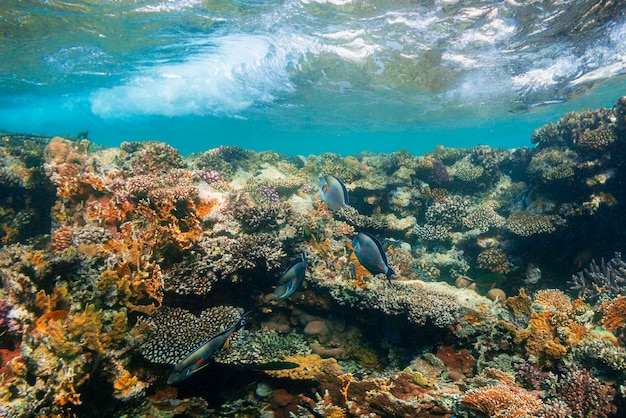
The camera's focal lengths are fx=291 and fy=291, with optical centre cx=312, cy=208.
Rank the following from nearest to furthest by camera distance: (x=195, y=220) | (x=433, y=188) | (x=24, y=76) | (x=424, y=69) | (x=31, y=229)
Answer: (x=195, y=220) < (x=31, y=229) < (x=433, y=188) < (x=424, y=69) < (x=24, y=76)

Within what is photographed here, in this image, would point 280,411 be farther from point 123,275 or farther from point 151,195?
point 151,195

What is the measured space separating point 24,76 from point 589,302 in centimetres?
3941

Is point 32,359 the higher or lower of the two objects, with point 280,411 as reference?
higher

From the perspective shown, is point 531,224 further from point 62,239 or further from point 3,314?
point 62,239

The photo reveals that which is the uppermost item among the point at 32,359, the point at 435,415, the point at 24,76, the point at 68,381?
the point at 24,76

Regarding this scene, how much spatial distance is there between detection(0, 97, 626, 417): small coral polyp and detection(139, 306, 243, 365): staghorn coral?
0.03m

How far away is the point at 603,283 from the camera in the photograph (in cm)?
671

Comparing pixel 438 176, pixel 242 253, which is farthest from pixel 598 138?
pixel 242 253

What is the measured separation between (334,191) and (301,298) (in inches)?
95.5

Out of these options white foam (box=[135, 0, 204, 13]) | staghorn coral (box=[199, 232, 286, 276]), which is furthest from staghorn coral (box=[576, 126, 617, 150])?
white foam (box=[135, 0, 204, 13])

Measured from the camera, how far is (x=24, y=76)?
2558 centimetres

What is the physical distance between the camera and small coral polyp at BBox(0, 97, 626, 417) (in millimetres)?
3646

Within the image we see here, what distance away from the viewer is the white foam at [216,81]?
19781 mm

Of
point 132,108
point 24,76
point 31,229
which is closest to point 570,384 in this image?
point 31,229
